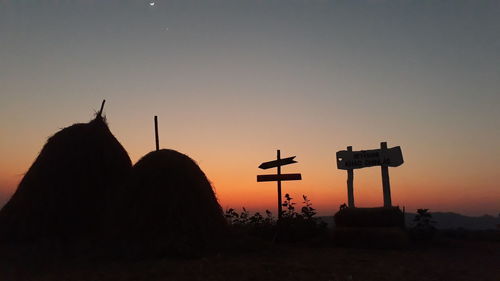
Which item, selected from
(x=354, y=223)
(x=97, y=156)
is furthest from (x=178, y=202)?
(x=354, y=223)

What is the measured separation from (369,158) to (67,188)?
10.0m

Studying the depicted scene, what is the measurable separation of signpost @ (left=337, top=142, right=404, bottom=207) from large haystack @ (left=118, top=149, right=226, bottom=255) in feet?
18.3

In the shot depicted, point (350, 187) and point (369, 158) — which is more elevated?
point (369, 158)

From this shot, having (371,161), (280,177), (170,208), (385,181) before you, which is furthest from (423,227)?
(170,208)

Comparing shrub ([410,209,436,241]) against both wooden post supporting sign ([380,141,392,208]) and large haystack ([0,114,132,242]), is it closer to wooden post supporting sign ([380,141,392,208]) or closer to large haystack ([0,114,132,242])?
wooden post supporting sign ([380,141,392,208])

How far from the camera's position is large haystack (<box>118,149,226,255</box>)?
11.4m

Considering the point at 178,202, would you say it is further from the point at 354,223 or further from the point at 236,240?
the point at 354,223

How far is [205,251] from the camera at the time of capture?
38.2ft

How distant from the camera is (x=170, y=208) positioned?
11.7m

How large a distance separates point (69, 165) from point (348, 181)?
31.4 ft

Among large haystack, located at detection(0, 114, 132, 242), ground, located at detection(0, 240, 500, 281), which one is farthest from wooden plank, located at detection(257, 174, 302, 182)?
large haystack, located at detection(0, 114, 132, 242)

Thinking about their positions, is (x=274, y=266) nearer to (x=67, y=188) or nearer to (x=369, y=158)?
(x=67, y=188)

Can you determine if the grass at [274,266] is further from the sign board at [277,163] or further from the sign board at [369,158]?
the sign board at [277,163]

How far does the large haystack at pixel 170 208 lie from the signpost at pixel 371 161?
18.3 feet
